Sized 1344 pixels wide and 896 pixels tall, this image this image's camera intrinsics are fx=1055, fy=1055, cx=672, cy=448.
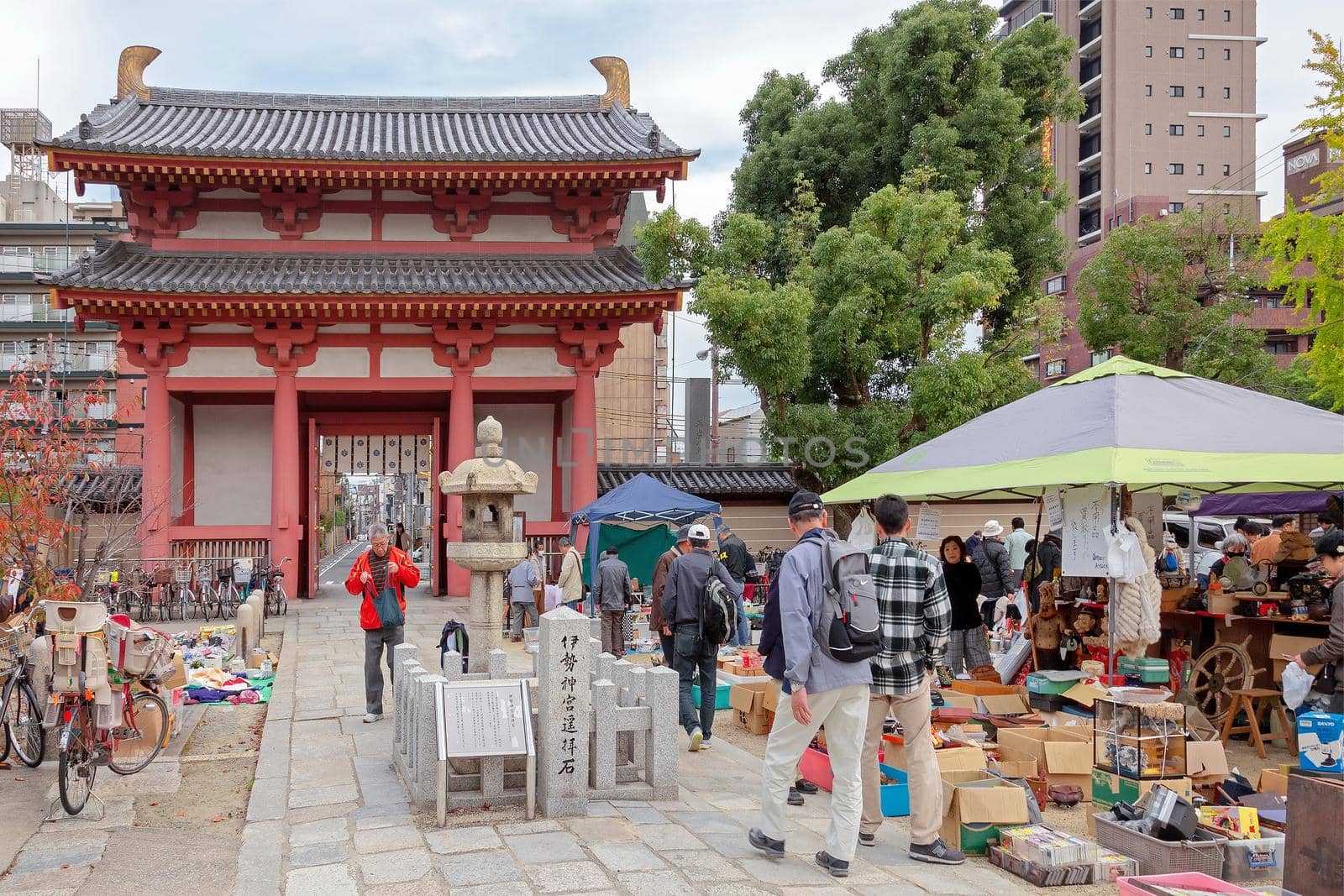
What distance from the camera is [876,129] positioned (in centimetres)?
2330

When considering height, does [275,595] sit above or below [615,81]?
below

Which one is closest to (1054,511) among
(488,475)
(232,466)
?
(488,475)

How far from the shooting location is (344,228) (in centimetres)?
1914

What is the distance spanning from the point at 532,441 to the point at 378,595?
37.1ft

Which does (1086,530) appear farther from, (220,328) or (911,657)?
(220,328)

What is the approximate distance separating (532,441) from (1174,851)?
15886 millimetres

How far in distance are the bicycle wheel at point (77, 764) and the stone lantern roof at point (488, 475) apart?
330 centimetres

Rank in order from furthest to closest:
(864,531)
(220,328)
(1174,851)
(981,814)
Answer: (220,328) < (864,531) < (981,814) < (1174,851)

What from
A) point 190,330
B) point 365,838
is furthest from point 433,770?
point 190,330

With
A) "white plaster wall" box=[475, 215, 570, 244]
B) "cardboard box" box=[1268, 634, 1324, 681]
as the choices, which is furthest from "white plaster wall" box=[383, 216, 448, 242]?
"cardboard box" box=[1268, 634, 1324, 681]

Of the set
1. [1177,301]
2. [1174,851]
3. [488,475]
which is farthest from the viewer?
[1177,301]

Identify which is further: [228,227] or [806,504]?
[228,227]

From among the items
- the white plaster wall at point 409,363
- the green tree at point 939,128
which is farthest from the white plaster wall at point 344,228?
the green tree at point 939,128

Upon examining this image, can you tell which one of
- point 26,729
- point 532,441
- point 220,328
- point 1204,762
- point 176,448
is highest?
point 220,328
